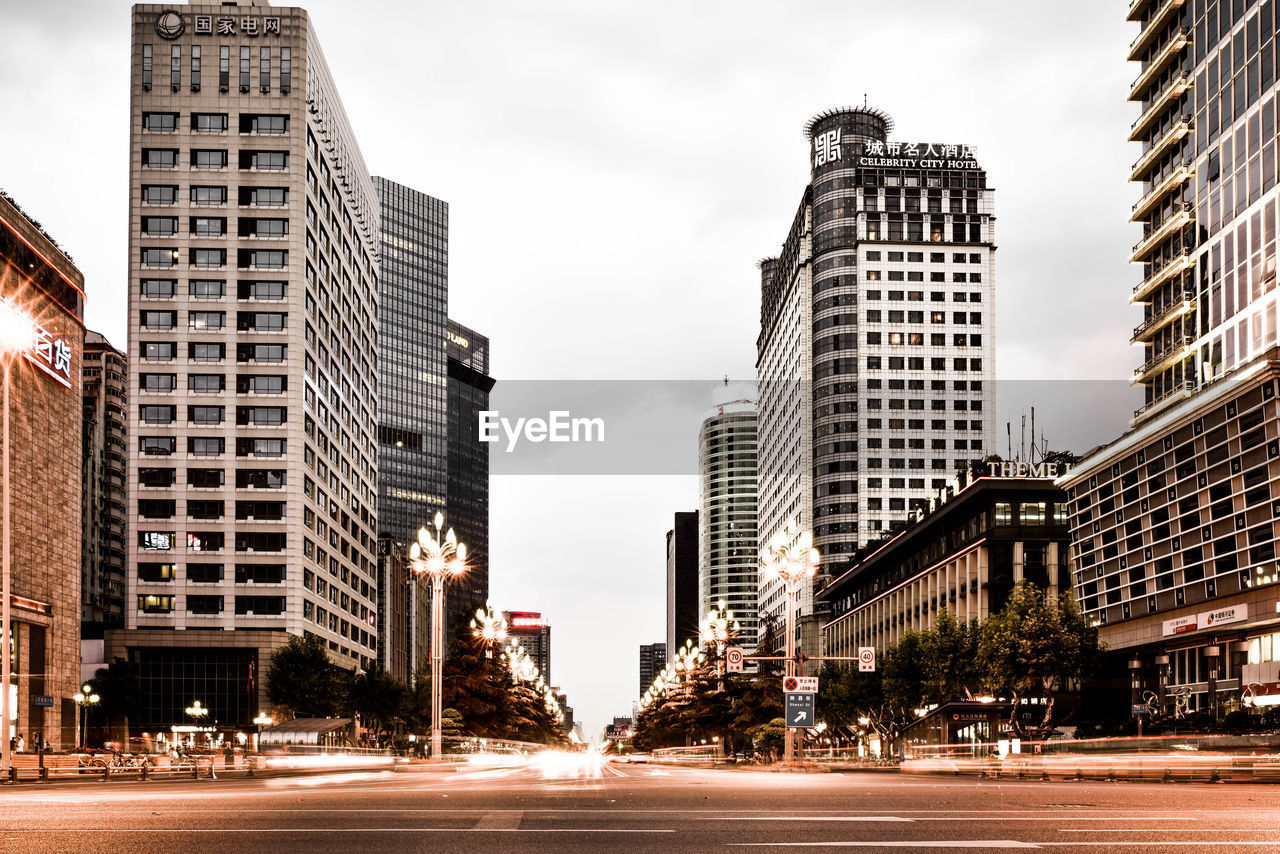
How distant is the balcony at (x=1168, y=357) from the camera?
3061 inches

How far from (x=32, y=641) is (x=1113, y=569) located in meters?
63.7

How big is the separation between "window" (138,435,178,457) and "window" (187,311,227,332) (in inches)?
350

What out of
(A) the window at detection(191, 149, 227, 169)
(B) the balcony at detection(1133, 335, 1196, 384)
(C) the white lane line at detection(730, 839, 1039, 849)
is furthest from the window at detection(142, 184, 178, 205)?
(C) the white lane line at detection(730, 839, 1039, 849)

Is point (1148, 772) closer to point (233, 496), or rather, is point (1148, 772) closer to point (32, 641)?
point (32, 641)

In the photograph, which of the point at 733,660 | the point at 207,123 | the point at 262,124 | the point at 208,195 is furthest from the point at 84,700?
the point at 733,660

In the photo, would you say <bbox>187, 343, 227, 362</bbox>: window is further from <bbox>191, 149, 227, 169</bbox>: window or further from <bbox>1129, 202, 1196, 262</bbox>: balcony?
<bbox>1129, 202, 1196, 262</bbox>: balcony

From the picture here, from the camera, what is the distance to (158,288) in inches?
4072

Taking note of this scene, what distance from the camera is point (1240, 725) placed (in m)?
49.2

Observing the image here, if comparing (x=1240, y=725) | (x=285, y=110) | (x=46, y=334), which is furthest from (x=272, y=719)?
(x=1240, y=725)

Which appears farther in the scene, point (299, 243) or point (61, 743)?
point (299, 243)

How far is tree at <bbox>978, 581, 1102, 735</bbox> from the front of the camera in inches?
2630

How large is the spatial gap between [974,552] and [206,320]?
62.0 meters

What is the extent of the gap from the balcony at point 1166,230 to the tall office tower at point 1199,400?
0.43 ft

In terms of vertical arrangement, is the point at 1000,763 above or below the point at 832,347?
below
